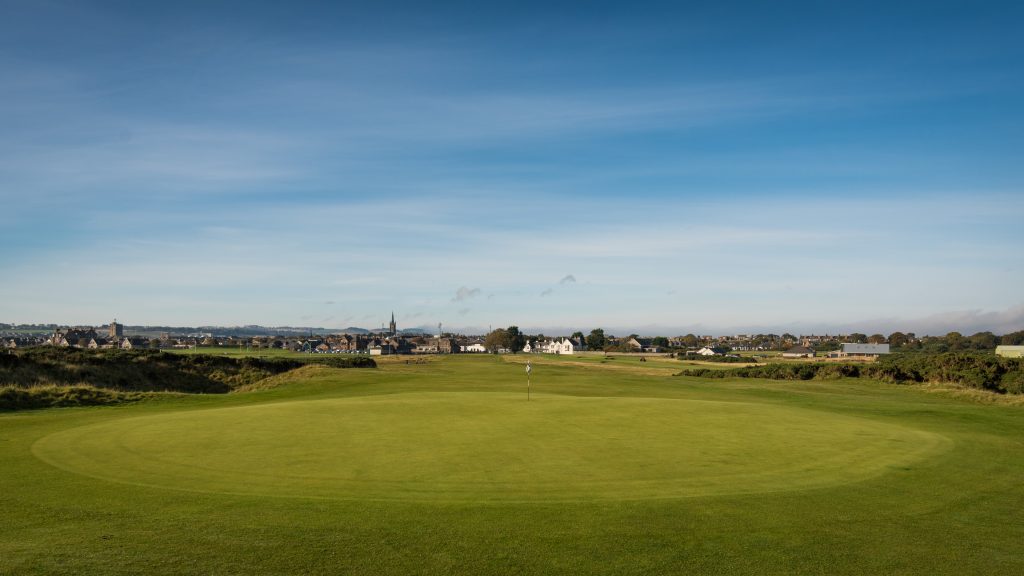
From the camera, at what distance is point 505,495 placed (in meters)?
12.2

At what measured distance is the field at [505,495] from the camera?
907cm

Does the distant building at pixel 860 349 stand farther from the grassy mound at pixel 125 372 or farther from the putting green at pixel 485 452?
the putting green at pixel 485 452

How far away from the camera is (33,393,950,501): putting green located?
42.3 feet

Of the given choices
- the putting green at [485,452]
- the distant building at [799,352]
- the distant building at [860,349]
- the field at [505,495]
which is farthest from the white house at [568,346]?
the field at [505,495]

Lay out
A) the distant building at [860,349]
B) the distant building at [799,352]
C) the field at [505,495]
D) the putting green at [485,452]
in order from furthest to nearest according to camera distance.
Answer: the distant building at [799,352]
the distant building at [860,349]
the putting green at [485,452]
the field at [505,495]

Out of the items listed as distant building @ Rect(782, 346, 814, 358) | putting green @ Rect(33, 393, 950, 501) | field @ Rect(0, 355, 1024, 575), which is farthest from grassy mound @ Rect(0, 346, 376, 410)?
distant building @ Rect(782, 346, 814, 358)

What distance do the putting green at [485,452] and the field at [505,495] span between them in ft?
0.28

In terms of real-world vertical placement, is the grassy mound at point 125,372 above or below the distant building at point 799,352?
below

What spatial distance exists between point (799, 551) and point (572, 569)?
344cm

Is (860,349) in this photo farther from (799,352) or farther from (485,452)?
(485,452)

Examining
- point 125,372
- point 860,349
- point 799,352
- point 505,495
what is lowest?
point 505,495

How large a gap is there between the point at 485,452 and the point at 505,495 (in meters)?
3.80

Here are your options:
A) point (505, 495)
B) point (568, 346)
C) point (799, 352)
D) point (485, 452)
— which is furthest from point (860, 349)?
point (505, 495)

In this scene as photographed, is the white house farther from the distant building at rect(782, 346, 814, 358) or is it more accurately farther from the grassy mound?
the grassy mound
